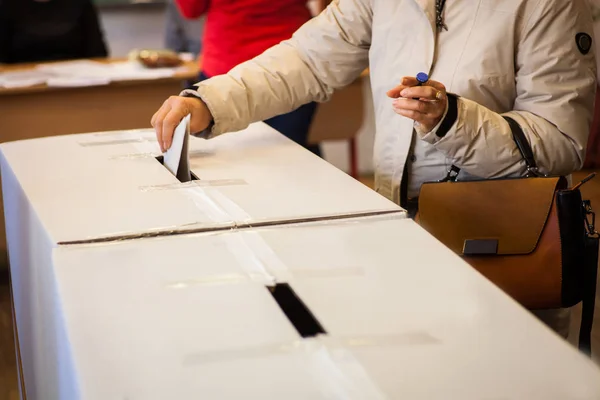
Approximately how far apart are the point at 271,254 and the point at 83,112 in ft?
6.82

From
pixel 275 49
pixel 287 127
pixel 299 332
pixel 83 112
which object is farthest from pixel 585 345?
pixel 83 112

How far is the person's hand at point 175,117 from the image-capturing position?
1.29 metres

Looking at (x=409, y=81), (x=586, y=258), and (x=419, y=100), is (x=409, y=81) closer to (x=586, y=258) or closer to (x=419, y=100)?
(x=419, y=100)

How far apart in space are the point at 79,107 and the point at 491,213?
1954 mm

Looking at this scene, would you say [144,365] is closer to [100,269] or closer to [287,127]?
[100,269]

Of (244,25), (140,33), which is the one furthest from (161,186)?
(140,33)

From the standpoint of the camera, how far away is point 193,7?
238 centimetres

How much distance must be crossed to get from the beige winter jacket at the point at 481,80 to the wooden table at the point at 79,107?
1.48m

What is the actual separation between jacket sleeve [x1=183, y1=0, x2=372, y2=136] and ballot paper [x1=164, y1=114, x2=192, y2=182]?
139 mm

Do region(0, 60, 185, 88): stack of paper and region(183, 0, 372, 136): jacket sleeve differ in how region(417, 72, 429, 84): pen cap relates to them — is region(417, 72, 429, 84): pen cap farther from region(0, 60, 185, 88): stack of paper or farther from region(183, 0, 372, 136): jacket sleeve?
region(0, 60, 185, 88): stack of paper

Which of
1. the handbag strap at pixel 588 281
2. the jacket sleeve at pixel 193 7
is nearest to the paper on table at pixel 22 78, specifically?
the jacket sleeve at pixel 193 7

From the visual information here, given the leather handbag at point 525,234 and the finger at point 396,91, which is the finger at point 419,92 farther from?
the leather handbag at point 525,234

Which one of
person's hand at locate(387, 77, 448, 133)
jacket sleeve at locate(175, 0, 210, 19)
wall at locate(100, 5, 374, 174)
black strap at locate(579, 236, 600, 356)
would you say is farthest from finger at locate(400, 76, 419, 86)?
wall at locate(100, 5, 374, 174)

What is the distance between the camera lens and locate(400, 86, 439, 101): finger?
3.66 feet
